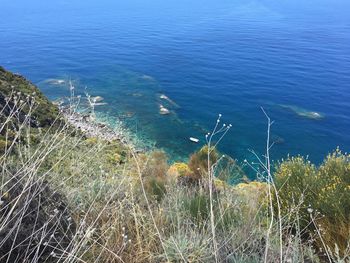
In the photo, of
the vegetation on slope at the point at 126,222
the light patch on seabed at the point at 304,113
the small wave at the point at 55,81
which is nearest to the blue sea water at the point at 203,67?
the light patch on seabed at the point at 304,113

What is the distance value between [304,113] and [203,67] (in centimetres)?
1999

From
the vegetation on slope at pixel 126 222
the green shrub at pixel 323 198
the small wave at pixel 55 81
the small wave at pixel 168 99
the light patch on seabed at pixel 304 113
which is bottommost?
the light patch on seabed at pixel 304 113

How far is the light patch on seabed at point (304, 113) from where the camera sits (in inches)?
1563

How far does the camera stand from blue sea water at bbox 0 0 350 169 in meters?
36.0

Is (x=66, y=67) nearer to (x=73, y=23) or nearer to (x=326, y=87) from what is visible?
(x=326, y=87)

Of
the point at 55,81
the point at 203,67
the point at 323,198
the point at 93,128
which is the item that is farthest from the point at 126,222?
the point at 203,67

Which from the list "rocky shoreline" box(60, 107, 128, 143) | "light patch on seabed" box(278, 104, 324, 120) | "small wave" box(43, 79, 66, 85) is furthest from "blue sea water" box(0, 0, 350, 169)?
"rocky shoreline" box(60, 107, 128, 143)

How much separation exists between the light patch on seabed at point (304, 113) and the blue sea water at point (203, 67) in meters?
0.29

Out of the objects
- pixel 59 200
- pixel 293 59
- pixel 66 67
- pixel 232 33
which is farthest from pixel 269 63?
pixel 59 200

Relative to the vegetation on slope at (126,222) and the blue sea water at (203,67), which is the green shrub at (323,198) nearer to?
the vegetation on slope at (126,222)

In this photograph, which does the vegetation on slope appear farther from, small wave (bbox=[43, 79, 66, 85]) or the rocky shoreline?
small wave (bbox=[43, 79, 66, 85])

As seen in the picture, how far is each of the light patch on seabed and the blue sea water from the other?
0.29 m

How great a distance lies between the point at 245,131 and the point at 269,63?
25.8 meters

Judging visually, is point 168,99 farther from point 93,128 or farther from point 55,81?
point 93,128
